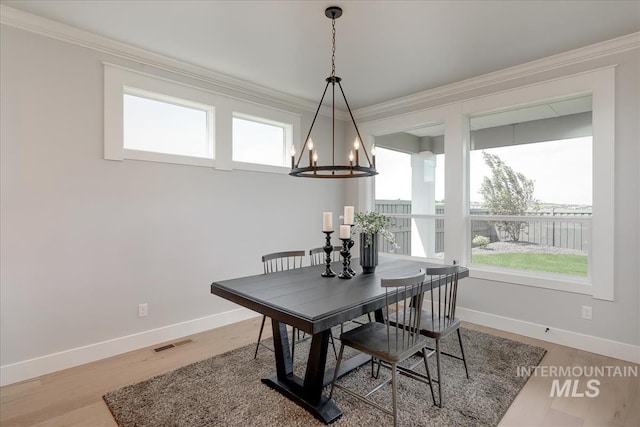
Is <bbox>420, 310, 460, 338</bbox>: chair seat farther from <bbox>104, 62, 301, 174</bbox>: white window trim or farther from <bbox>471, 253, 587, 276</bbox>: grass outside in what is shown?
<bbox>104, 62, 301, 174</bbox>: white window trim

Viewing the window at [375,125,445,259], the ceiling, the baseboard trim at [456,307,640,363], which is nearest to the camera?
the ceiling

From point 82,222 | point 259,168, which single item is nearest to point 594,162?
point 259,168

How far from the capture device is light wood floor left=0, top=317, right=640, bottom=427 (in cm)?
210

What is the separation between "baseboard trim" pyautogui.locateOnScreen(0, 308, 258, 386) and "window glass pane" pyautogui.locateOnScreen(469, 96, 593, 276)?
9.87 feet

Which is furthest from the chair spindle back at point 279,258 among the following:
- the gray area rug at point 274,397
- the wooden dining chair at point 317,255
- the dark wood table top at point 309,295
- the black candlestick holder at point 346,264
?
the gray area rug at point 274,397

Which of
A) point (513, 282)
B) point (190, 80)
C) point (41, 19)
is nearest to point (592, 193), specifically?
point (513, 282)

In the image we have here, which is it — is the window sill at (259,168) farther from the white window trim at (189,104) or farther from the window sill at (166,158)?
the window sill at (166,158)

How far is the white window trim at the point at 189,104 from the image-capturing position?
9.71 feet

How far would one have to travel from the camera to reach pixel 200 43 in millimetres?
2949

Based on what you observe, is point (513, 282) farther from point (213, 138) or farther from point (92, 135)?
point (92, 135)

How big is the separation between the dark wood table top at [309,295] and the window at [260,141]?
1798 millimetres

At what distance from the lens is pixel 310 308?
1.87 metres

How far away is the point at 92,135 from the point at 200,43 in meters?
1.20

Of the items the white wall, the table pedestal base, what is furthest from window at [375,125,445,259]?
the table pedestal base
